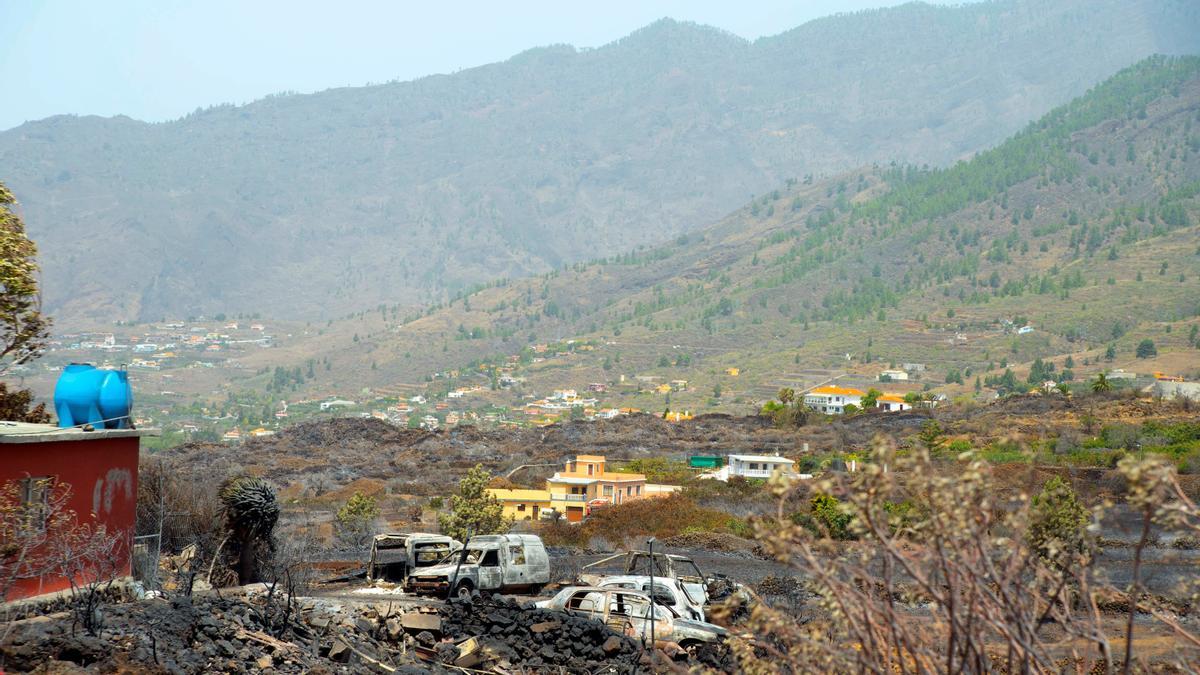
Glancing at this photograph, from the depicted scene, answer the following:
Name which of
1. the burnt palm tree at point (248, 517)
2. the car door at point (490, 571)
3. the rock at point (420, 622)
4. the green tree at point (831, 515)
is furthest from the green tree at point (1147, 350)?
the rock at point (420, 622)

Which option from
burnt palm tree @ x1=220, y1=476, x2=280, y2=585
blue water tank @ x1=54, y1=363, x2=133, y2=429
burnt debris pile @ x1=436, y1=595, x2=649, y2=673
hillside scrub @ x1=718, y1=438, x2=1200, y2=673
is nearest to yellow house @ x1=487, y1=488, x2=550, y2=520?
burnt palm tree @ x1=220, y1=476, x2=280, y2=585

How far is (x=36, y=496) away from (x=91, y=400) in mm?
2446

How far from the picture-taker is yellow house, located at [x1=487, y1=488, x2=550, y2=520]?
52.4 m

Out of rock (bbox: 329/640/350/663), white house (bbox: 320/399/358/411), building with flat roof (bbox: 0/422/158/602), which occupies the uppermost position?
building with flat roof (bbox: 0/422/158/602)

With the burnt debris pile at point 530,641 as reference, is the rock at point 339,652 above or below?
above

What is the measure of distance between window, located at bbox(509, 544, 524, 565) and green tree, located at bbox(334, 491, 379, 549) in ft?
57.0

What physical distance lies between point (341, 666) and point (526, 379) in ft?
551

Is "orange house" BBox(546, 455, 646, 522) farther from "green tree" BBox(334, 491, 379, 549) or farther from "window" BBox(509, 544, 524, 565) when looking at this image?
"window" BBox(509, 544, 524, 565)

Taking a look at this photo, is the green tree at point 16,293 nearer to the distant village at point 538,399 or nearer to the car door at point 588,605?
the car door at point 588,605

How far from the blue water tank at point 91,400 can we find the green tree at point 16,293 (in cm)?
309

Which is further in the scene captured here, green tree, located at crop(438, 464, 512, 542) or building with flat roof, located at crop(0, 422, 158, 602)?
green tree, located at crop(438, 464, 512, 542)

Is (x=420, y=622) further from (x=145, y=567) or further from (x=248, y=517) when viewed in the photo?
(x=145, y=567)

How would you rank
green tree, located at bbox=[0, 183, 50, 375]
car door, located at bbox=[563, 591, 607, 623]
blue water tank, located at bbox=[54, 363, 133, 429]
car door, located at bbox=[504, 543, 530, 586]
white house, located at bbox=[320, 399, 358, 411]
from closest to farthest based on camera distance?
blue water tank, located at bbox=[54, 363, 133, 429] < car door, located at bbox=[563, 591, 607, 623] < green tree, located at bbox=[0, 183, 50, 375] < car door, located at bbox=[504, 543, 530, 586] < white house, located at bbox=[320, 399, 358, 411]

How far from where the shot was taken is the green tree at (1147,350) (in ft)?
378
